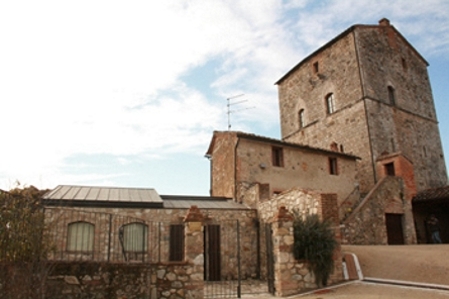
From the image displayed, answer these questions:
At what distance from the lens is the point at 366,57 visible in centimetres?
2544

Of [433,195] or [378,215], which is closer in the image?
[378,215]

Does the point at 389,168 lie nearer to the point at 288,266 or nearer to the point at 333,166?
the point at 333,166

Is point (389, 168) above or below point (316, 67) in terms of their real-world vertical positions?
below

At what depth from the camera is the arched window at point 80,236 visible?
43.2ft

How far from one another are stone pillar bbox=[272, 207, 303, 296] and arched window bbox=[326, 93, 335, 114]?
1872cm

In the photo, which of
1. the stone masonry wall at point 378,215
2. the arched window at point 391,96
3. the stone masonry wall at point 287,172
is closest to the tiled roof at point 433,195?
the stone masonry wall at point 378,215

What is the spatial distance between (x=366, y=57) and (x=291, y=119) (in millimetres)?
8072

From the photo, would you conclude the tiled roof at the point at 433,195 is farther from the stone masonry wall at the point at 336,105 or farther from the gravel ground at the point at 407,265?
the gravel ground at the point at 407,265

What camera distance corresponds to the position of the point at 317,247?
1001cm

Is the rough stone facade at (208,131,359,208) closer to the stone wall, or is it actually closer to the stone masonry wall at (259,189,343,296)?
the stone masonry wall at (259,189,343,296)

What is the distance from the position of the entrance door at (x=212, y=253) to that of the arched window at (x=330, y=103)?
15.9 metres

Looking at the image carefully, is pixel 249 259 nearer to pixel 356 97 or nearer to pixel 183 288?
pixel 183 288

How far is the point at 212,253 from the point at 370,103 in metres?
16.1

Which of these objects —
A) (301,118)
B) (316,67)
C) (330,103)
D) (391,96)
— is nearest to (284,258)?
(330,103)
